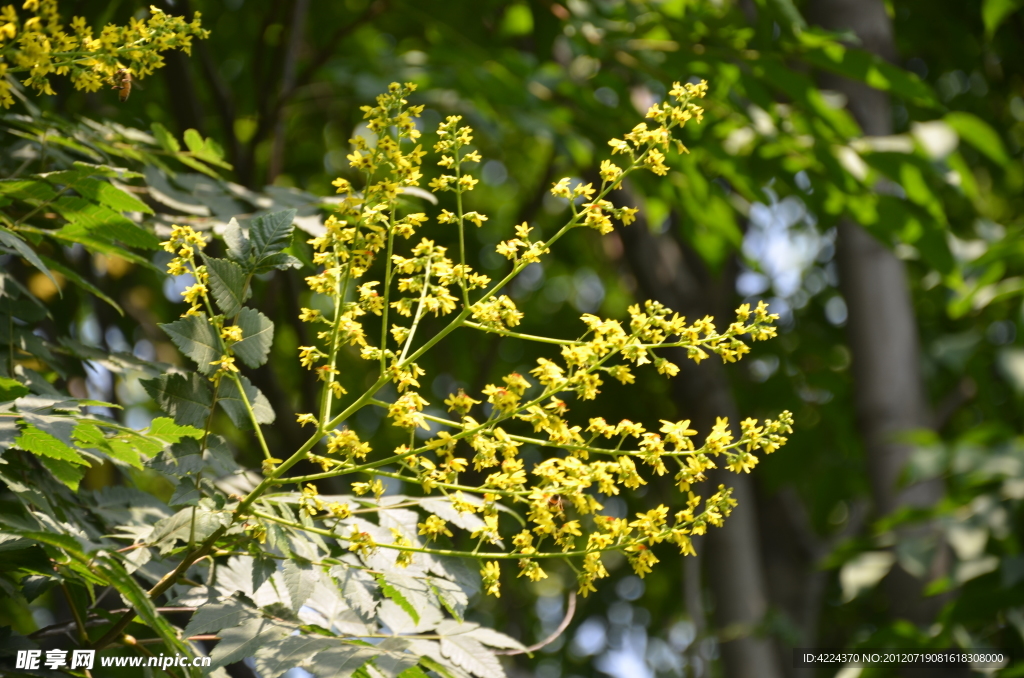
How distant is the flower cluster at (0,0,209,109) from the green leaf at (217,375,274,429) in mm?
604

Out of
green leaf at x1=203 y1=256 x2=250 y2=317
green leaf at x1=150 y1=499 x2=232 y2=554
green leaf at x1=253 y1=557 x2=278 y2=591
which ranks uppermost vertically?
green leaf at x1=203 y1=256 x2=250 y2=317

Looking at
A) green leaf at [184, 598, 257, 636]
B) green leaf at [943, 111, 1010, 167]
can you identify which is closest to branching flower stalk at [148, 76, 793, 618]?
green leaf at [184, 598, 257, 636]

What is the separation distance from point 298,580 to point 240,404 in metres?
0.31

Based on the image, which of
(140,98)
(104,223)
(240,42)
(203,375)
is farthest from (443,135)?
(240,42)

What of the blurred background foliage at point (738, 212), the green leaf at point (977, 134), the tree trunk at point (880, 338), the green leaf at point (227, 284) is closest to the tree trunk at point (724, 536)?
the blurred background foliage at point (738, 212)

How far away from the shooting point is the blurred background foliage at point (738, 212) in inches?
113

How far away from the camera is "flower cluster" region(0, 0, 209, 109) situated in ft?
4.65

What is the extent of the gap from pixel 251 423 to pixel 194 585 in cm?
30

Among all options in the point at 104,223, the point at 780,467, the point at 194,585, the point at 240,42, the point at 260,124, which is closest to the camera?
the point at 194,585

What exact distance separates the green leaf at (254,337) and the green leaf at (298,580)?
13.2 inches

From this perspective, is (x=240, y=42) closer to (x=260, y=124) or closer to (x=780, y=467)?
(x=260, y=124)

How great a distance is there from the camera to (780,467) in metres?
4.45

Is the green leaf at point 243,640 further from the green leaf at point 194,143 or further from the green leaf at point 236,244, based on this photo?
the green leaf at point 194,143

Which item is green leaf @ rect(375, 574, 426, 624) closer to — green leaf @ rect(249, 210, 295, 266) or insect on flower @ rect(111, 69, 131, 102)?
green leaf @ rect(249, 210, 295, 266)
